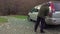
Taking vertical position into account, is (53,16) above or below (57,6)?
below

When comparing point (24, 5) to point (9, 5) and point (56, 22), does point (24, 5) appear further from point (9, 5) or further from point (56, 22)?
point (56, 22)

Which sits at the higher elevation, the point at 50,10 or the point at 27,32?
the point at 50,10

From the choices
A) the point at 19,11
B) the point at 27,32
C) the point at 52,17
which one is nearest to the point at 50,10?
the point at 52,17

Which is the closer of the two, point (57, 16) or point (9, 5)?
point (57, 16)

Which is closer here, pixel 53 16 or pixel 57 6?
pixel 53 16

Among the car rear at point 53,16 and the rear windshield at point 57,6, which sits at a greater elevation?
the rear windshield at point 57,6

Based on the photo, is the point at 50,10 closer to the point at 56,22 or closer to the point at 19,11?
the point at 56,22

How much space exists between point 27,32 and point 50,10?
181cm

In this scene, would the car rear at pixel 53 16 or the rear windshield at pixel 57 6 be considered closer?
the car rear at pixel 53 16

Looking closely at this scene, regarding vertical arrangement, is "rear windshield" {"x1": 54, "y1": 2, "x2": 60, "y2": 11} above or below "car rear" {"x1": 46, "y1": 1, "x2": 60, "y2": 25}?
above

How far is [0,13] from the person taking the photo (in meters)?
25.8

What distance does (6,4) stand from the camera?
85.4ft

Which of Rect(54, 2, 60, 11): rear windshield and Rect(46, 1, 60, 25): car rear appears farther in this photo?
Rect(54, 2, 60, 11): rear windshield

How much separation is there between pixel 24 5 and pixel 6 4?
2.12m
